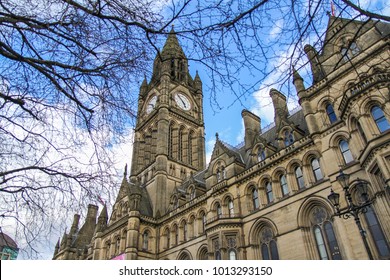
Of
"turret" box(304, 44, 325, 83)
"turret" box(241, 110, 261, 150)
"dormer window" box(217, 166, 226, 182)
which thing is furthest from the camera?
"turret" box(241, 110, 261, 150)

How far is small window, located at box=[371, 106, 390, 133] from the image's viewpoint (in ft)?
45.9

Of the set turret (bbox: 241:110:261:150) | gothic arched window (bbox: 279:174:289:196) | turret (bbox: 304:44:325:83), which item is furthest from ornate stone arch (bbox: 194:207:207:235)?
turret (bbox: 304:44:325:83)

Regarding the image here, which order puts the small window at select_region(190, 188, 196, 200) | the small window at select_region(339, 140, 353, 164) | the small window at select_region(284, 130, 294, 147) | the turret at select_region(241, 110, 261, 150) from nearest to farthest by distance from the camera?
the small window at select_region(339, 140, 353, 164), the small window at select_region(284, 130, 294, 147), the turret at select_region(241, 110, 261, 150), the small window at select_region(190, 188, 196, 200)

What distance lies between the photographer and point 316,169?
1775 centimetres

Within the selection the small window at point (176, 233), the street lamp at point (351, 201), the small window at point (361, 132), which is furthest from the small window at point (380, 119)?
the small window at point (176, 233)

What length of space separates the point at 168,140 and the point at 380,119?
27.4 metres

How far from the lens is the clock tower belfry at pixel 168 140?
34469mm

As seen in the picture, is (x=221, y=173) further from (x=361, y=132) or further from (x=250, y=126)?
(x=361, y=132)

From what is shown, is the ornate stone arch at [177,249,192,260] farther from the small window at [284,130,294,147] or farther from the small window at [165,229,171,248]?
the small window at [284,130,294,147]

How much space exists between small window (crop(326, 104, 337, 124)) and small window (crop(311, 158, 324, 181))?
8.08 feet

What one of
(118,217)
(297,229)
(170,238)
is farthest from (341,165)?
(118,217)

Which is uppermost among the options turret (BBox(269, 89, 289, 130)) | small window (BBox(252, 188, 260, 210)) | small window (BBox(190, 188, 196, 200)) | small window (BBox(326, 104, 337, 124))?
turret (BBox(269, 89, 289, 130))

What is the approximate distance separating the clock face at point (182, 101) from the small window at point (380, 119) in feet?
104

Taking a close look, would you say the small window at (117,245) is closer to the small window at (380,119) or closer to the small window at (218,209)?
the small window at (218,209)
